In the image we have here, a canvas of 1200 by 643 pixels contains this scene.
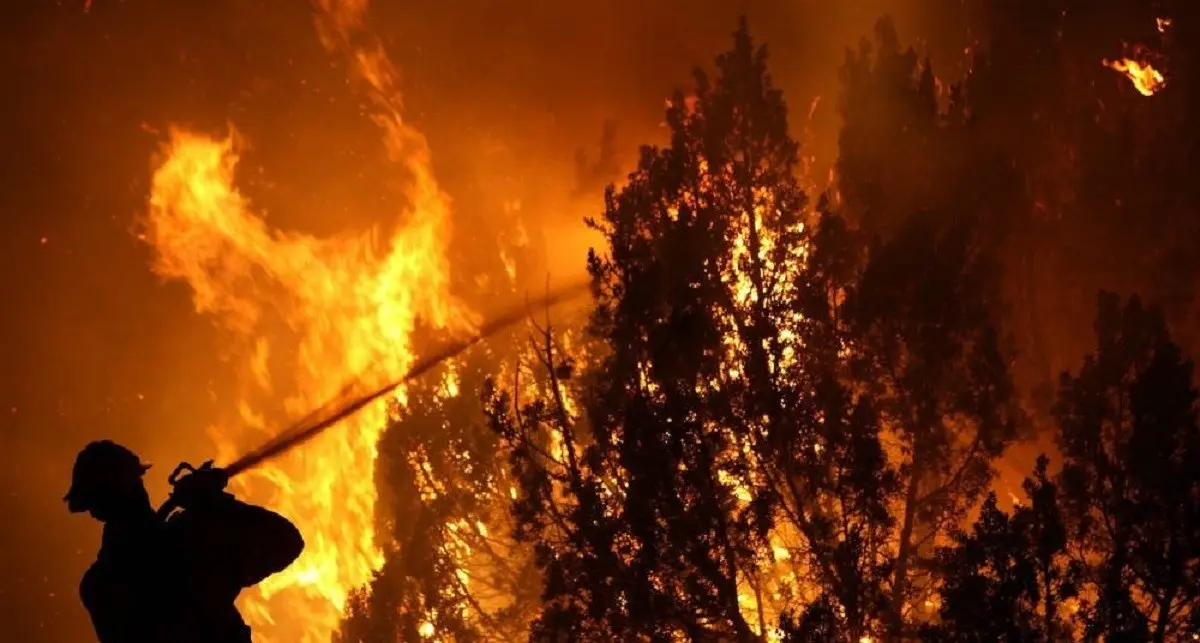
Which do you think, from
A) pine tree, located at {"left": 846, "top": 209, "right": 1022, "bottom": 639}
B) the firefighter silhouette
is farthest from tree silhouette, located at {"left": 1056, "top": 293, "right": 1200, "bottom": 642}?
the firefighter silhouette

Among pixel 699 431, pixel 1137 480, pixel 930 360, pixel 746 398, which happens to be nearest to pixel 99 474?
pixel 699 431

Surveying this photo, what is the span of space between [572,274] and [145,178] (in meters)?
11.9

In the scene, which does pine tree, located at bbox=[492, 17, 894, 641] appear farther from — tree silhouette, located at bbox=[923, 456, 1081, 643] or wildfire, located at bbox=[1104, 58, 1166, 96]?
wildfire, located at bbox=[1104, 58, 1166, 96]

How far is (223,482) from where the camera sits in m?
3.53

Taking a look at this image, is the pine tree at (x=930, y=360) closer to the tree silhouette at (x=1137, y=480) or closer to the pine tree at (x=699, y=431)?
the pine tree at (x=699, y=431)

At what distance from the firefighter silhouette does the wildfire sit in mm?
15389

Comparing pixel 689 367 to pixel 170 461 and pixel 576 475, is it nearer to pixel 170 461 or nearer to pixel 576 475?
pixel 576 475

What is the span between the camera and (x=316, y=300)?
24469 mm

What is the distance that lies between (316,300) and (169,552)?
2199 centimetres

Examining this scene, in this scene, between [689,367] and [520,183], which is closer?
[689,367]

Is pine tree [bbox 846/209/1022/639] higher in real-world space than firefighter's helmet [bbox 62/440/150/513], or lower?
higher

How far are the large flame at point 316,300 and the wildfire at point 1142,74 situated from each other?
14.8 m

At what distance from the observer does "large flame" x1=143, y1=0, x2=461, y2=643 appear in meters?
22.9

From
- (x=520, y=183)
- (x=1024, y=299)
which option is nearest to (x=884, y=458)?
(x=1024, y=299)
